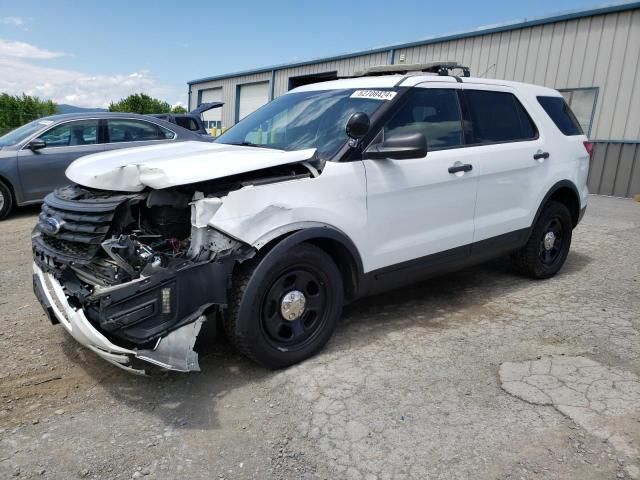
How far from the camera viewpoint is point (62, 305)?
267 centimetres

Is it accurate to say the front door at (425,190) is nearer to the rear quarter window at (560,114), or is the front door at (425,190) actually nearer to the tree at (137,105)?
the rear quarter window at (560,114)

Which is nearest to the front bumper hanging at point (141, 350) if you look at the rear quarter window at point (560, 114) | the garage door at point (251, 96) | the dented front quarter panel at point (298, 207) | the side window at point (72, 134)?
the dented front quarter panel at point (298, 207)

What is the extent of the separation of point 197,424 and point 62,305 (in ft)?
3.23

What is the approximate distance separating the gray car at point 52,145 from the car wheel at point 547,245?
4753 millimetres

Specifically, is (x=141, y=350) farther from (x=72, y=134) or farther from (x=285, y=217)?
(x=72, y=134)

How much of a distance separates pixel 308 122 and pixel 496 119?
1.72 m

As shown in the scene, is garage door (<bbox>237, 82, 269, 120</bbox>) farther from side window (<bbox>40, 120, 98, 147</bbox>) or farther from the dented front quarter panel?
the dented front quarter panel

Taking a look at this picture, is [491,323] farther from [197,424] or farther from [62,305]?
[62,305]

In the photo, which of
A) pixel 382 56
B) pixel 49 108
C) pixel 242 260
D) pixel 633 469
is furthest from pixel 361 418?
pixel 49 108

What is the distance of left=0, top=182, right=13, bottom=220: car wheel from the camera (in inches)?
289

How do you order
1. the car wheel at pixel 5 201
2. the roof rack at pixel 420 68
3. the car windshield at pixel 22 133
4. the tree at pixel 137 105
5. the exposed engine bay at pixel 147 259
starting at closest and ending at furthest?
the exposed engine bay at pixel 147 259 < the roof rack at pixel 420 68 < the car wheel at pixel 5 201 < the car windshield at pixel 22 133 < the tree at pixel 137 105

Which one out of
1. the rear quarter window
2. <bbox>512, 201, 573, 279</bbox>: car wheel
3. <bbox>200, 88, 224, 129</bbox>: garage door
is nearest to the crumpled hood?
<bbox>512, 201, 573, 279</bbox>: car wheel

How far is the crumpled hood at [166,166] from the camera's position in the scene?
2.56 m

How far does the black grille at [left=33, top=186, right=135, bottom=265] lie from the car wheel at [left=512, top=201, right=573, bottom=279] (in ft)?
12.3
